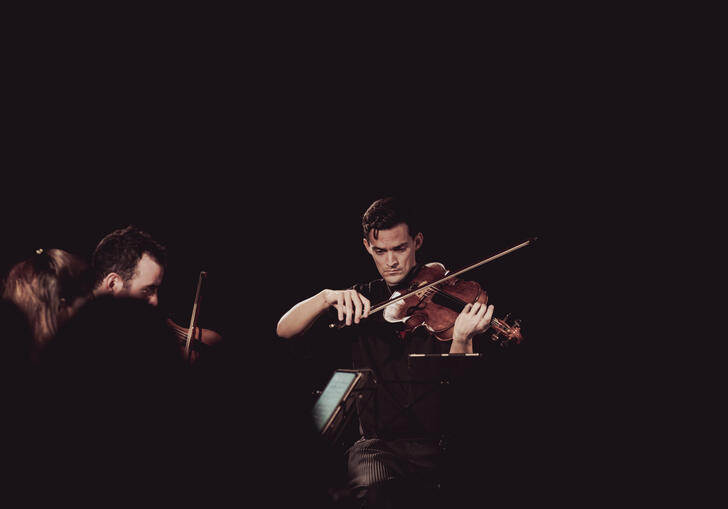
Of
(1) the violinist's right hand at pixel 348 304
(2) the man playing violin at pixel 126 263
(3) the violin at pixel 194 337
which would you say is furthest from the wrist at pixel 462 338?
(2) the man playing violin at pixel 126 263

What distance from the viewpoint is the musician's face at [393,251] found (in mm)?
2441

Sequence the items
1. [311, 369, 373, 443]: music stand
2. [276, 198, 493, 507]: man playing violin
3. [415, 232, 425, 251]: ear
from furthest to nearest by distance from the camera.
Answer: [415, 232, 425, 251]: ear → [276, 198, 493, 507]: man playing violin → [311, 369, 373, 443]: music stand

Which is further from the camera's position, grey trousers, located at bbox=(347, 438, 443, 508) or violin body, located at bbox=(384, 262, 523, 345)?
violin body, located at bbox=(384, 262, 523, 345)

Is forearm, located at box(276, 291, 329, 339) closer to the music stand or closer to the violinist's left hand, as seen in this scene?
the violinist's left hand

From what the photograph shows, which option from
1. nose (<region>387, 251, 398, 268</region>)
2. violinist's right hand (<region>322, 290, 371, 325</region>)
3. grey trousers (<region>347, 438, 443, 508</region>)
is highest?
nose (<region>387, 251, 398, 268</region>)

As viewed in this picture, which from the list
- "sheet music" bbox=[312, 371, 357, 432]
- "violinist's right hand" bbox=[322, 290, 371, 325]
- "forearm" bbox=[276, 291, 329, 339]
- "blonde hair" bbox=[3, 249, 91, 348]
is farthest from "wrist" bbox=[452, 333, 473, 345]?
"blonde hair" bbox=[3, 249, 91, 348]

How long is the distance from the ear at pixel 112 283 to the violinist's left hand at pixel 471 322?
136 centimetres

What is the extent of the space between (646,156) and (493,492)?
1.99m

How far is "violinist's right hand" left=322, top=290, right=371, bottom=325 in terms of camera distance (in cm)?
217

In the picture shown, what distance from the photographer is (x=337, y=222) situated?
3234mm

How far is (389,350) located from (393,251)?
45 cm

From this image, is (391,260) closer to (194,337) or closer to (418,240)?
(418,240)

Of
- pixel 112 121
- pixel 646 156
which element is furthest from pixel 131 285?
pixel 646 156

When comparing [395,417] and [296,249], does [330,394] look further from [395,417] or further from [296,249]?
[296,249]
